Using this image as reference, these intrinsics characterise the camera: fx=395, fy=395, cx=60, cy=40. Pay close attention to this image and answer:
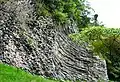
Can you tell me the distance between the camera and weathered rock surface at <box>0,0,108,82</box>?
17.4 meters

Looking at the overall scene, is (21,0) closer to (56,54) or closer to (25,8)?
(25,8)

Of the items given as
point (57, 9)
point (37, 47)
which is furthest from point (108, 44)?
point (37, 47)

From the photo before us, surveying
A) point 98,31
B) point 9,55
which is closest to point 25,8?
point 9,55

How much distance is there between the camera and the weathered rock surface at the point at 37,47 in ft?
57.1

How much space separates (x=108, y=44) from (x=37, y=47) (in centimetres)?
1659

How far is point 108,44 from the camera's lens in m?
34.7

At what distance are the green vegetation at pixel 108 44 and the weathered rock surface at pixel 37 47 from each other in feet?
26.3

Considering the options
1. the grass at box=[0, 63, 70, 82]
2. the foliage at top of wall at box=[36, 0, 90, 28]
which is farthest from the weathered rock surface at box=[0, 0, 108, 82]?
the grass at box=[0, 63, 70, 82]

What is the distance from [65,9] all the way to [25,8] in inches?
205

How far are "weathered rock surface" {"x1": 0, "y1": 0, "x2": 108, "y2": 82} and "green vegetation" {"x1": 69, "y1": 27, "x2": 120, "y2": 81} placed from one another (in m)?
8.02

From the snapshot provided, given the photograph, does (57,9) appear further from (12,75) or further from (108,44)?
(108,44)

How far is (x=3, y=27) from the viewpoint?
1723 centimetres

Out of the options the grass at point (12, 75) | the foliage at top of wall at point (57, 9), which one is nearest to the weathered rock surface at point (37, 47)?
the foliage at top of wall at point (57, 9)

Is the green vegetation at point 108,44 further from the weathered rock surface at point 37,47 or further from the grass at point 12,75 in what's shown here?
the grass at point 12,75
